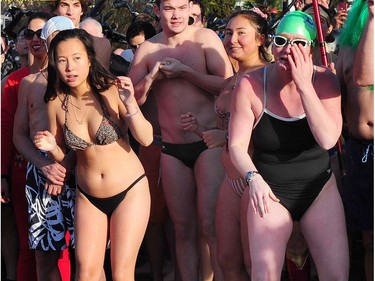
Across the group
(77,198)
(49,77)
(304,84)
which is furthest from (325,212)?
(49,77)

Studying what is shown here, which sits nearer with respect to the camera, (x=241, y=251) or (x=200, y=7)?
(x=241, y=251)

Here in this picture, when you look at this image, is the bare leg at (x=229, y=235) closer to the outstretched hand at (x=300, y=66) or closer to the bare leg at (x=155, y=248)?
the outstretched hand at (x=300, y=66)

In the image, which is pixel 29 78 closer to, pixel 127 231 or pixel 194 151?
pixel 194 151

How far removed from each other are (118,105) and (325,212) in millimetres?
1501

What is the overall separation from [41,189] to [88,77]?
94 cm

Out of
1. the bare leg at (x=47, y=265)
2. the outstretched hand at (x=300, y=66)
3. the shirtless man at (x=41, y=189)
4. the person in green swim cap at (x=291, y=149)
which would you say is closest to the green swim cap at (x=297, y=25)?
the person in green swim cap at (x=291, y=149)

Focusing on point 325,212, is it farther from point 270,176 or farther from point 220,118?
point 220,118

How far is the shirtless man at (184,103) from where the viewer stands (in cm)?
556

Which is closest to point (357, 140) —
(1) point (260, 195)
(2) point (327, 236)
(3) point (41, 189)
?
(2) point (327, 236)

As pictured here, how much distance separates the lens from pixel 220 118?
5.36 m

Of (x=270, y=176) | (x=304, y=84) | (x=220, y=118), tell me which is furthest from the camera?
(x=220, y=118)

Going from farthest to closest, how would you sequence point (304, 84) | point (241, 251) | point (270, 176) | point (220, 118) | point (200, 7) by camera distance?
point (200, 7), point (220, 118), point (241, 251), point (270, 176), point (304, 84)

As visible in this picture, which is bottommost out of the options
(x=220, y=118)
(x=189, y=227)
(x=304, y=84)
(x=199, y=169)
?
(x=189, y=227)

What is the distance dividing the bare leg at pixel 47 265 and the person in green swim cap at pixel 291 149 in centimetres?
179
